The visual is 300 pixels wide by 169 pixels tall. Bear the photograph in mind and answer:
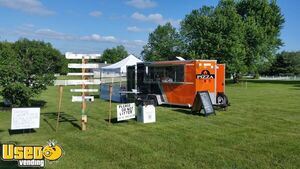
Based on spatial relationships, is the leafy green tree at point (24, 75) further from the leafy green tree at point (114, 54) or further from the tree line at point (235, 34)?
the leafy green tree at point (114, 54)

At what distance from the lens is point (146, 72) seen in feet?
68.8

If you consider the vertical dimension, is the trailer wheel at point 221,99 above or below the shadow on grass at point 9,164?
above

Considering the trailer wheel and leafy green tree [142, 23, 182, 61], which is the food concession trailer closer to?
the trailer wheel

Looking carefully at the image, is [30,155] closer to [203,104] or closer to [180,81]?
[203,104]

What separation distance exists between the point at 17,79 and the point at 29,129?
5.78 meters

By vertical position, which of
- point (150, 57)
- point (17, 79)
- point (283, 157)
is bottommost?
point (283, 157)

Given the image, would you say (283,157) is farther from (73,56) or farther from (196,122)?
(73,56)

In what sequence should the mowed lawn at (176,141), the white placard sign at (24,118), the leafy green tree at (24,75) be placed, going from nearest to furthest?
the mowed lawn at (176,141), the white placard sign at (24,118), the leafy green tree at (24,75)

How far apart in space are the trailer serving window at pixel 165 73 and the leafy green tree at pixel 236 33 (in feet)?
88.3

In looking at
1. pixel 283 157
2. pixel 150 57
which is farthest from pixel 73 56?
pixel 150 57

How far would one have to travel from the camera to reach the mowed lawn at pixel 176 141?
311 inches

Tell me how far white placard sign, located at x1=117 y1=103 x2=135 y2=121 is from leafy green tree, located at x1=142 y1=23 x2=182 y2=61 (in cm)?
5685

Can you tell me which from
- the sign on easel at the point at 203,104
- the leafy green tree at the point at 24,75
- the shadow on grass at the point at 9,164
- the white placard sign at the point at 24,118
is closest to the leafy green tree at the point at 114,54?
the leafy green tree at the point at 24,75

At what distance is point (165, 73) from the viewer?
19.7 meters
